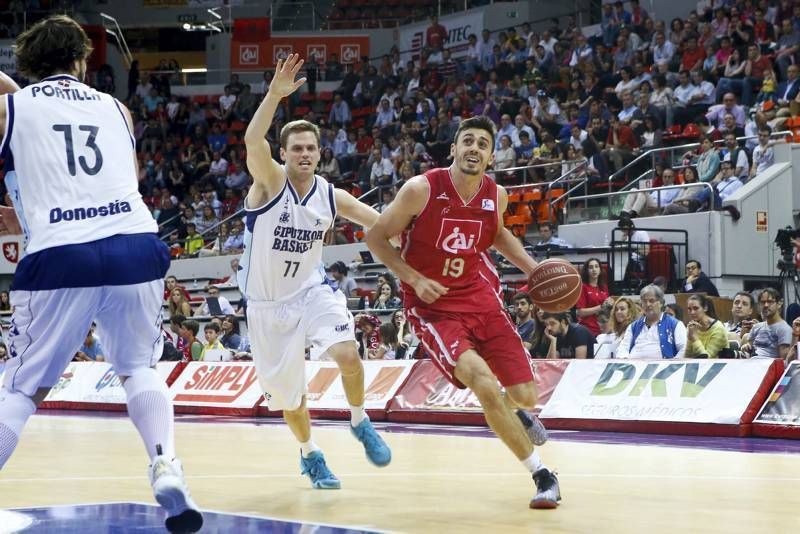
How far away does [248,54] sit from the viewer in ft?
105

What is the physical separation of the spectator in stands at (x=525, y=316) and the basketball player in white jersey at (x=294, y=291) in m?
6.36

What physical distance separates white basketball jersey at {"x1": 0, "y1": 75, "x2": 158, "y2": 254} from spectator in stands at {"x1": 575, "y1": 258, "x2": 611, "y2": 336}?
933 centimetres

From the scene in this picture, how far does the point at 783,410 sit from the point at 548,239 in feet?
23.4

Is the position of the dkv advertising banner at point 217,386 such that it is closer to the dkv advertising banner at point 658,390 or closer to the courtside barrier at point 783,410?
the dkv advertising banner at point 658,390

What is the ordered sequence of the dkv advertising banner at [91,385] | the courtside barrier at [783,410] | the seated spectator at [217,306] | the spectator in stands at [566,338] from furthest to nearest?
the seated spectator at [217,306] < the dkv advertising banner at [91,385] < the spectator in stands at [566,338] < the courtside barrier at [783,410]

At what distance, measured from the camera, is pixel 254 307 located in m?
7.18

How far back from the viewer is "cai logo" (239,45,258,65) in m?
31.9

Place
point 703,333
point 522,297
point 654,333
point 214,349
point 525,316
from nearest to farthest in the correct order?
point 703,333, point 654,333, point 522,297, point 525,316, point 214,349

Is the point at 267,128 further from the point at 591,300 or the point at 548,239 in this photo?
the point at 548,239

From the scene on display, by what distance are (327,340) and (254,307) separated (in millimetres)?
522

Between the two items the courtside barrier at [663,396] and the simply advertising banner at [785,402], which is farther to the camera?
the courtside barrier at [663,396]

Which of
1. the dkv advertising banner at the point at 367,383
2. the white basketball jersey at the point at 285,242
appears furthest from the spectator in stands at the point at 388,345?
the white basketball jersey at the point at 285,242

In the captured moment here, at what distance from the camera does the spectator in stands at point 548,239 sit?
16.3m

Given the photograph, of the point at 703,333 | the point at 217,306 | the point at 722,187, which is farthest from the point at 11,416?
the point at 217,306
